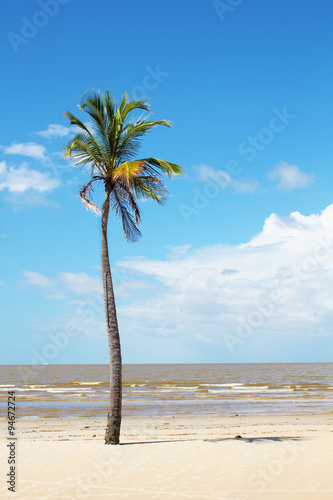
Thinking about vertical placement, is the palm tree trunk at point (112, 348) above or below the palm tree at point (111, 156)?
below

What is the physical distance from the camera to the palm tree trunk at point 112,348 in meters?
11.6

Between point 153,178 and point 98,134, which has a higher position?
point 98,134

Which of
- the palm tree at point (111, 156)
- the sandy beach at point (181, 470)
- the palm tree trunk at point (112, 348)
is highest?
the palm tree at point (111, 156)

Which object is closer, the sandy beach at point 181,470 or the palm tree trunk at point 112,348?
the sandy beach at point 181,470

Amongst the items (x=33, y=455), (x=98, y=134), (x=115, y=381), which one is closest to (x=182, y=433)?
(x=115, y=381)

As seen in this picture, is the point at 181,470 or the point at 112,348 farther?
the point at 112,348

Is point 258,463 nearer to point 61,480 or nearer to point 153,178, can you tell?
point 61,480

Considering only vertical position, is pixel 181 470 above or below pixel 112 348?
below

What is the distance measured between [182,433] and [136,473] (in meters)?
9.57

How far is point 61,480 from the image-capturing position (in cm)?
780

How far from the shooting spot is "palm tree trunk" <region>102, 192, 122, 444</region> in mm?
11570

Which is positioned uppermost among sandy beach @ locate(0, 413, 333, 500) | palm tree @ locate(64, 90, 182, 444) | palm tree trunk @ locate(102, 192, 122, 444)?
palm tree @ locate(64, 90, 182, 444)

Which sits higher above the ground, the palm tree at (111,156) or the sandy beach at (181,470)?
the palm tree at (111,156)

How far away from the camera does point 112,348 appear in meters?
11.8
